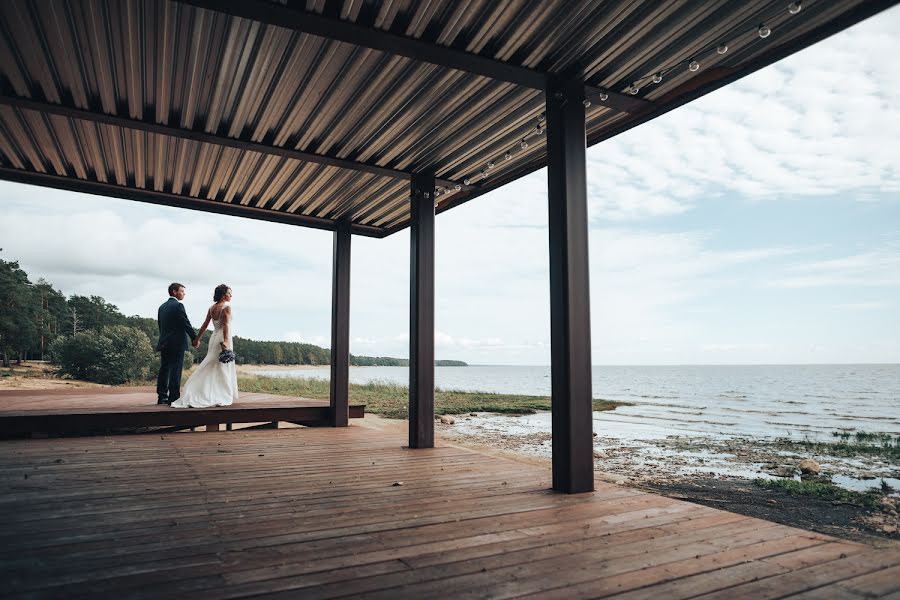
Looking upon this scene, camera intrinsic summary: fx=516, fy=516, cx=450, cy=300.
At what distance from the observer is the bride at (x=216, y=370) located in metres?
6.73

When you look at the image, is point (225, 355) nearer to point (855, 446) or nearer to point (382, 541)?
point (382, 541)

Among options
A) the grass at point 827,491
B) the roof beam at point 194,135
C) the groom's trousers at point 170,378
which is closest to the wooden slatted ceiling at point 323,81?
the roof beam at point 194,135

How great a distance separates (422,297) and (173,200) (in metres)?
3.42

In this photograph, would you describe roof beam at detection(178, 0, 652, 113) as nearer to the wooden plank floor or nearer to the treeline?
the wooden plank floor

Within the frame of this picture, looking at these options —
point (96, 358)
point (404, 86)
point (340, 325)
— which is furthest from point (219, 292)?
point (96, 358)

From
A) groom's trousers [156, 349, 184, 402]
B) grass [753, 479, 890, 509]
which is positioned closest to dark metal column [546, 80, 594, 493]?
grass [753, 479, 890, 509]

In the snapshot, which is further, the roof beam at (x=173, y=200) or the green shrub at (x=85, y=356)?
the green shrub at (x=85, y=356)

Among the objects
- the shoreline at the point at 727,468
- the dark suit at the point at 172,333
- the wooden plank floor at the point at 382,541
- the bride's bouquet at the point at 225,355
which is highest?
the dark suit at the point at 172,333

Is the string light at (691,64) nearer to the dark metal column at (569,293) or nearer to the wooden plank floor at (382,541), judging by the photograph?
the dark metal column at (569,293)

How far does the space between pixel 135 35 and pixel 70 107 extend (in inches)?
53.7

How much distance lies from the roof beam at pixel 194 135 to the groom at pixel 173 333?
2599 mm

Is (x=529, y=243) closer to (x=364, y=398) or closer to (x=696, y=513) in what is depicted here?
(x=364, y=398)

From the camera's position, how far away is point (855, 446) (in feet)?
33.9

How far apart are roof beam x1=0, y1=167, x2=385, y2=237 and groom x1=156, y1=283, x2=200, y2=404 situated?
1.07m
